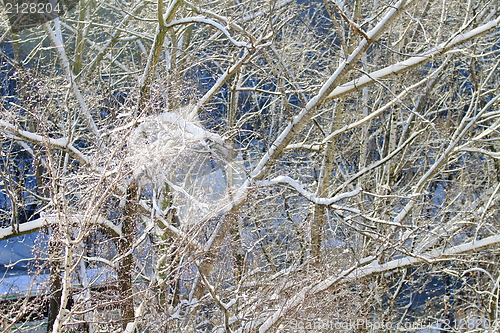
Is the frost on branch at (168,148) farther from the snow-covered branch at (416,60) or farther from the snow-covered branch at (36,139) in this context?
the snow-covered branch at (416,60)

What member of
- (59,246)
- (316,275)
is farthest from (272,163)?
(59,246)

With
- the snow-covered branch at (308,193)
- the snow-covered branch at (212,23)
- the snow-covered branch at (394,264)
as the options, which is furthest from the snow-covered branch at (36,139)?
the snow-covered branch at (394,264)

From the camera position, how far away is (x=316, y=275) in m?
6.16

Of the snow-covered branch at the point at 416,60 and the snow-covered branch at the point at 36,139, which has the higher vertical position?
the snow-covered branch at the point at 36,139

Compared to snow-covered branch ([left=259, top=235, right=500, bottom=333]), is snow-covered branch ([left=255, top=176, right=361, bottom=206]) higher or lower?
higher

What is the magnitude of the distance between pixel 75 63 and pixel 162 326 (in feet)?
18.9

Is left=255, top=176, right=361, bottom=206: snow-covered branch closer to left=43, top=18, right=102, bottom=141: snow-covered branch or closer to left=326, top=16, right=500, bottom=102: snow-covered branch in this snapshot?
left=326, top=16, right=500, bottom=102: snow-covered branch

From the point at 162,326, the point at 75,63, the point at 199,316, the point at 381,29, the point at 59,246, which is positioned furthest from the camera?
the point at 75,63

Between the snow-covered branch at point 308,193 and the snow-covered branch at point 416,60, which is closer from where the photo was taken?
the snow-covered branch at point 416,60

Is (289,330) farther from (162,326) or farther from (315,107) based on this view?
(315,107)

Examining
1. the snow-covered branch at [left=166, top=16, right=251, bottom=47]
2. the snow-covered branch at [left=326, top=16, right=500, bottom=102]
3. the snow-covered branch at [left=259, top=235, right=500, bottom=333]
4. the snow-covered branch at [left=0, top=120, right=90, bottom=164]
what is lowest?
the snow-covered branch at [left=259, top=235, right=500, bottom=333]

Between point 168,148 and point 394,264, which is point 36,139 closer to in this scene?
point 168,148

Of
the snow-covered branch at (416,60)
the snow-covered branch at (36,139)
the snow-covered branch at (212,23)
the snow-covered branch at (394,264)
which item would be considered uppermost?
the snow-covered branch at (212,23)

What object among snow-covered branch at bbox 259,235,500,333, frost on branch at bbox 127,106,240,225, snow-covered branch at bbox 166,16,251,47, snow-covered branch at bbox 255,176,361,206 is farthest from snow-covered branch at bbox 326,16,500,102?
snow-covered branch at bbox 259,235,500,333
